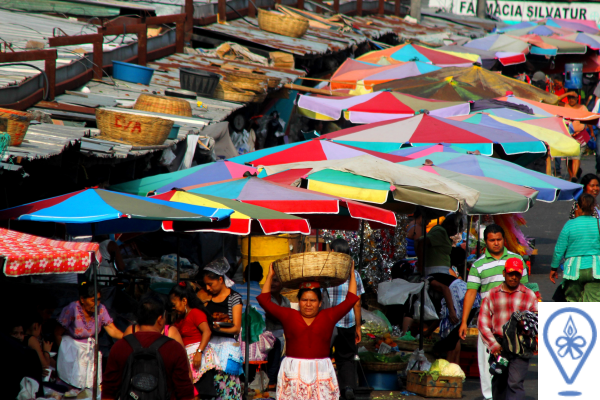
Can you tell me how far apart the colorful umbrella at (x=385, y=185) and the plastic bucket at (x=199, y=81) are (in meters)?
4.91

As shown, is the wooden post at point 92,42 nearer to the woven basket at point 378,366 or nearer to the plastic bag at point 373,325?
the plastic bag at point 373,325

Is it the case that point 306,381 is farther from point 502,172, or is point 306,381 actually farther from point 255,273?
point 502,172

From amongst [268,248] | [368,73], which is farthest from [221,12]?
[268,248]

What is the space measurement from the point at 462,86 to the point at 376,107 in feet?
9.20

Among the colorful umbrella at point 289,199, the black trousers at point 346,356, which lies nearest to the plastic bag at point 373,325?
the black trousers at point 346,356

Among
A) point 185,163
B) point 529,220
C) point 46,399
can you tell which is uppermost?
point 185,163

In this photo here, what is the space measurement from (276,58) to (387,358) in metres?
9.92

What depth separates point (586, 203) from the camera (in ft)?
30.8

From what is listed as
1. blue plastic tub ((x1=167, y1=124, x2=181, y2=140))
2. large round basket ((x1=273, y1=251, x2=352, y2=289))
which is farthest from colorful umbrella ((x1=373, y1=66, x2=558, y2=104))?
large round basket ((x1=273, y1=251, x2=352, y2=289))

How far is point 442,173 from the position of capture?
32.5 feet

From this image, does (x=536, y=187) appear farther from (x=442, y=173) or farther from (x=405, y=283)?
(x=405, y=283)

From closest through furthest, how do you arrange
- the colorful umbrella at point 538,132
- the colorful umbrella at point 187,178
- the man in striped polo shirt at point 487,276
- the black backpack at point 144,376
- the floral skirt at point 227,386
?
the black backpack at point 144,376, the floral skirt at point 227,386, the man in striped polo shirt at point 487,276, the colorful umbrella at point 187,178, the colorful umbrella at point 538,132

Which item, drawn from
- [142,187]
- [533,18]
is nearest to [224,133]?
[142,187]

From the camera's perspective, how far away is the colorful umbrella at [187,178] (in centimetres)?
905
